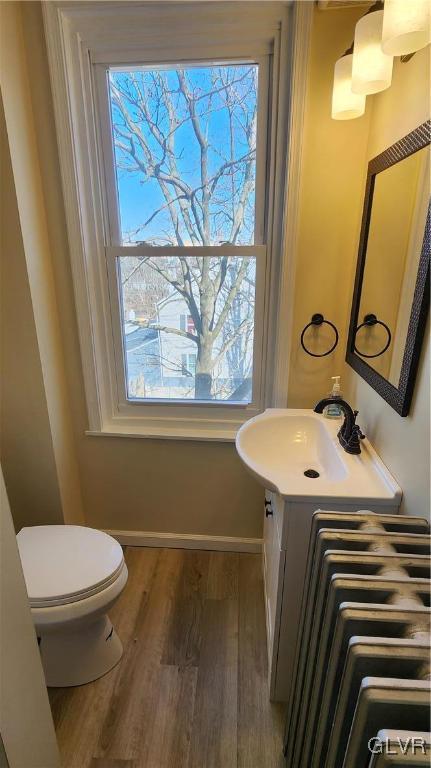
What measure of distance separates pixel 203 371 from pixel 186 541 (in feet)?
2.93

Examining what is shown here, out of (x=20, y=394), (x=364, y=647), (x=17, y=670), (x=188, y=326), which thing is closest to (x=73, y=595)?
(x=17, y=670)

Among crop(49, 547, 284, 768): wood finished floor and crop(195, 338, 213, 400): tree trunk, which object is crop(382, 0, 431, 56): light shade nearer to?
crop(195, 338, 213, 400): tree trunk

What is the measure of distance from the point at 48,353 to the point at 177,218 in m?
0.78

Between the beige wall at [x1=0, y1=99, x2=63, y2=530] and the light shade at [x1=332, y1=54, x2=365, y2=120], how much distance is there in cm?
108

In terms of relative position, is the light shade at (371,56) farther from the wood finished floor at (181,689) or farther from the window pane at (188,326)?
the wood finished floor at (181,689)

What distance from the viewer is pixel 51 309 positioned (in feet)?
5.26

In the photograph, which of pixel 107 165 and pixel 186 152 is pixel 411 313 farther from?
pixel 107 165

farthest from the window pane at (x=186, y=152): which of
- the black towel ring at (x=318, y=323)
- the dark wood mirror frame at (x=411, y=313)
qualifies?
the dark wood mirror frame at (x=411, y=313)

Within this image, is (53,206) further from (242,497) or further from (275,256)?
(242,497)

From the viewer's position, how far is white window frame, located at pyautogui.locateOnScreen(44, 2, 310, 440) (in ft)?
4.38

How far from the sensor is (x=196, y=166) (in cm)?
154

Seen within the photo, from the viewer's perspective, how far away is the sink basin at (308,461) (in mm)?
1023

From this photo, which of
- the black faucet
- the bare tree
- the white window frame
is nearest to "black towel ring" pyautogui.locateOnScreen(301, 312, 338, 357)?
the white window frame

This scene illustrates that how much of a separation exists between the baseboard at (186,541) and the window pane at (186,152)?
1.43m
